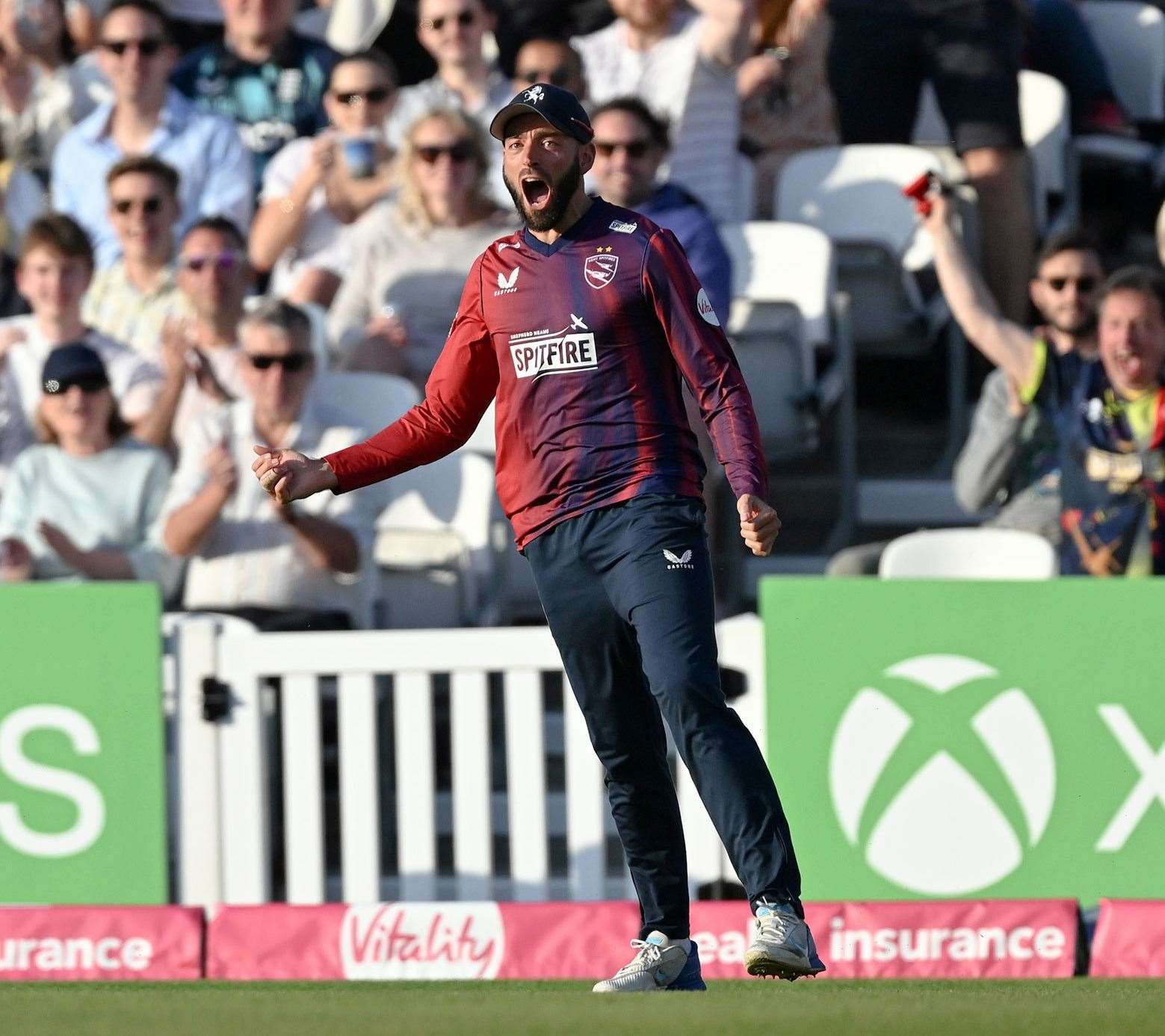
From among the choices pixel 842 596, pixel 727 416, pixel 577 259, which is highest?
pixel 577 259

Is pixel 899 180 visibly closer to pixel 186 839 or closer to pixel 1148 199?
pixel 1148 199

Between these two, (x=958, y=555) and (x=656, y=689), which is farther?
(x=958, y=555)

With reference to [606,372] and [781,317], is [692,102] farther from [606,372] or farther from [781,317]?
[606,372]

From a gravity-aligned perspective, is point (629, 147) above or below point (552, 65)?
below

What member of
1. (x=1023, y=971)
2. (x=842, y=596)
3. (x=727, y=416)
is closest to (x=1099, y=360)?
(x=842, y=596)

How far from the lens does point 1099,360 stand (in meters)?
7.57

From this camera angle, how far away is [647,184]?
27.1 ft

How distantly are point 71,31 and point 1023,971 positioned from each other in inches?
290

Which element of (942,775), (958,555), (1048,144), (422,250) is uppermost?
(1048,144)

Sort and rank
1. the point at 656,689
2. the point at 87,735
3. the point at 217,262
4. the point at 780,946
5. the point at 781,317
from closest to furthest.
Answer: the point at 780,946
the point at 656,689
the point at 87,735
the point at 217,262
the point at 781,317

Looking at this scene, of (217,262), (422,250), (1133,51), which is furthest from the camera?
(1133,51)

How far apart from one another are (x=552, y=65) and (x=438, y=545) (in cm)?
247

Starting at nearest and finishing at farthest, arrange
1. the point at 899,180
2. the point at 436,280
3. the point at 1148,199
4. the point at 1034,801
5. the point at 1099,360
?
the point at 1034,801 → the point at 1099,360 → the point at 436,280 → the point at 899,180 → the point at 1148,199

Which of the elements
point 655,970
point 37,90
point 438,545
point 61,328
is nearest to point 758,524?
point 655,970
